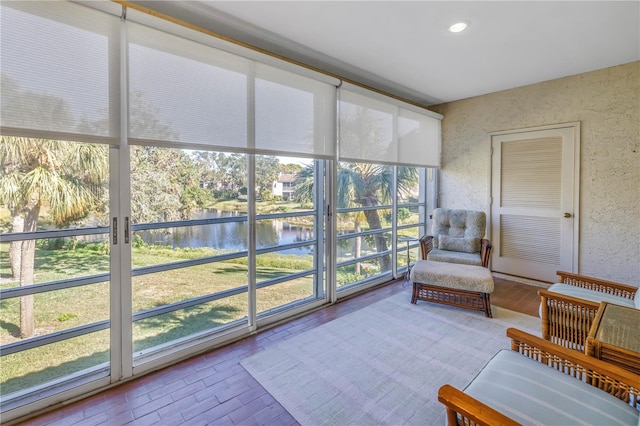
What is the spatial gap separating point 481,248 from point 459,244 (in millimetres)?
263

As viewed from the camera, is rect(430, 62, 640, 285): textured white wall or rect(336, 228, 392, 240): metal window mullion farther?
rect(336, 228, 392, 240): metal window mullion

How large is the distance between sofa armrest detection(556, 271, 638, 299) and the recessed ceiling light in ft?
7.60

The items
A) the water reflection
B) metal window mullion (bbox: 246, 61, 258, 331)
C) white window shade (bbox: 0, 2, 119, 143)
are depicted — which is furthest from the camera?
metal window mullion (bbox: 246, 61, 258, 331)

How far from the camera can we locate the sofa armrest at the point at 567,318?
2037 mm

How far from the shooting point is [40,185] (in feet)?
6.13

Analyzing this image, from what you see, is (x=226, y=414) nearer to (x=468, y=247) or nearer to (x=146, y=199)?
(x=146, y=199)

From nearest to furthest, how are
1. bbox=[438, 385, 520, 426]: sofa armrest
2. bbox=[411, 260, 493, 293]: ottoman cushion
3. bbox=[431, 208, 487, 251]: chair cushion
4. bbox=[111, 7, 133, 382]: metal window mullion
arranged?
1. bbox=[438, 385, 520, 426]: sofa armrest
2. bbox=[111, 7, 133, 382]: metal window mullion
3. bbox=[411, 260, 493, 293]: ottoman cushion
4. bbox=[431, 208, 487, 251]: chair cushion

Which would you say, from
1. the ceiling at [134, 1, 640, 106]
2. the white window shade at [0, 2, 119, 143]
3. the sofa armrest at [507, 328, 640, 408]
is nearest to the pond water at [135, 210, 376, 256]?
the white window shade at [0, 2, 119, 143]

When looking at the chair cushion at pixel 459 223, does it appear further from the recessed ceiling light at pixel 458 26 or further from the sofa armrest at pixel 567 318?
the recessed ceiling light at pixel 458 26

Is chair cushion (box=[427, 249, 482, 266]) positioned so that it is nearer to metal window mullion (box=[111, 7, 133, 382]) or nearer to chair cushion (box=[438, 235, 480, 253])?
chair cushion (box=[438, 235, 480, 253])

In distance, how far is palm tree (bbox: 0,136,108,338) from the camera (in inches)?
70.2

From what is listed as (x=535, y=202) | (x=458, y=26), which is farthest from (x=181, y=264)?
(x=535, y=202)

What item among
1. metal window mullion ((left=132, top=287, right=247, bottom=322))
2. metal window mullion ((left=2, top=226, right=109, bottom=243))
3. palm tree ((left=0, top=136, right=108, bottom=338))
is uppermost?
palm tree ((left=0, top=136, right=108, bottom=338))

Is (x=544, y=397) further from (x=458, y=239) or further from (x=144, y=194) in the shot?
(x=458, y=239)
